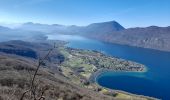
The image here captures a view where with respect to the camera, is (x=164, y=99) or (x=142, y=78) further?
(x=142, y=78)

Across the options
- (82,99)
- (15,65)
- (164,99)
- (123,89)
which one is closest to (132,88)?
(123,89)

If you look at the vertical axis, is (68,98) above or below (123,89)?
above

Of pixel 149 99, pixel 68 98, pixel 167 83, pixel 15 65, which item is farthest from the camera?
pixel 167 83

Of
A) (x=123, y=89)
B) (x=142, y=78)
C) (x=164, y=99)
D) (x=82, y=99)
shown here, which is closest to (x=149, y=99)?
(x=164, y=99)

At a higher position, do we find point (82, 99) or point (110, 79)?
point (82, 99)

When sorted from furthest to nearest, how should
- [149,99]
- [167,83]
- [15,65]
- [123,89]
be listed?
1. [167,83]
2. [123,89]
3. [149,99]
4. [15,65]

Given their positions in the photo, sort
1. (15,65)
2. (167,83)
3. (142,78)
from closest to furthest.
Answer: (15,65) → (167,83) → (142,78)

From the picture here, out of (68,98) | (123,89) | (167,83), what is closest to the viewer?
(68,98)

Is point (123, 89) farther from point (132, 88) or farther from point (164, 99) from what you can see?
point (164, 99)

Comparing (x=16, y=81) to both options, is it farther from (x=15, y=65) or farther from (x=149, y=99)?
(x=149, y=99)
